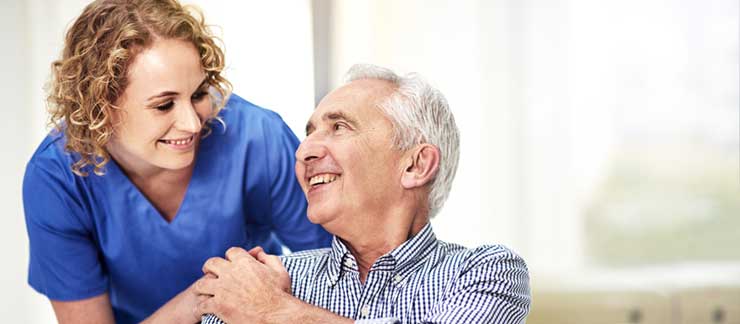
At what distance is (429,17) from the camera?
233 cm

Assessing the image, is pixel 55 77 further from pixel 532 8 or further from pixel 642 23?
pixel 642 23

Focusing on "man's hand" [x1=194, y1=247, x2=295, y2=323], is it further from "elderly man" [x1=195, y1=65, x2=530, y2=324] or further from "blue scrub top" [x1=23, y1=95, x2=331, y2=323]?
"blue scrub top" [x1=23, y1=95, x2=331, y2=323]

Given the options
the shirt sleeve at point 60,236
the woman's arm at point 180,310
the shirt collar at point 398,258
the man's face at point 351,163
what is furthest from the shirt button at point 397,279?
the shirt sleeve at point 60,236

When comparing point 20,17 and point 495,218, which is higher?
point 20,17

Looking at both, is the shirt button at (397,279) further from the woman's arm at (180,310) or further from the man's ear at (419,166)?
the woman's arm at (180,310)

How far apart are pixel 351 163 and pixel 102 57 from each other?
460 mm

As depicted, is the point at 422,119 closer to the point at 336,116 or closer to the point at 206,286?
the point at 336,116

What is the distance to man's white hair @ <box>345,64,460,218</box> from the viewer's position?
1.51 m

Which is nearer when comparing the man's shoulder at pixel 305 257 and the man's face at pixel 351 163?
the man's face at pixel 351 163

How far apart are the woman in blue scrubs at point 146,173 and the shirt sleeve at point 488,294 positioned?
1.51 feet

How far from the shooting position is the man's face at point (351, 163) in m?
1.49

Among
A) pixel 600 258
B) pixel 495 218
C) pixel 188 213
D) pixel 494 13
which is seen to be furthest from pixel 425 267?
pixel 600 258

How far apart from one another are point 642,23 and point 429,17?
27.8 inches

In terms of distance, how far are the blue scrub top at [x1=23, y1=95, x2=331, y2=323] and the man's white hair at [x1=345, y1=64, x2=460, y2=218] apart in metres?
0.26
